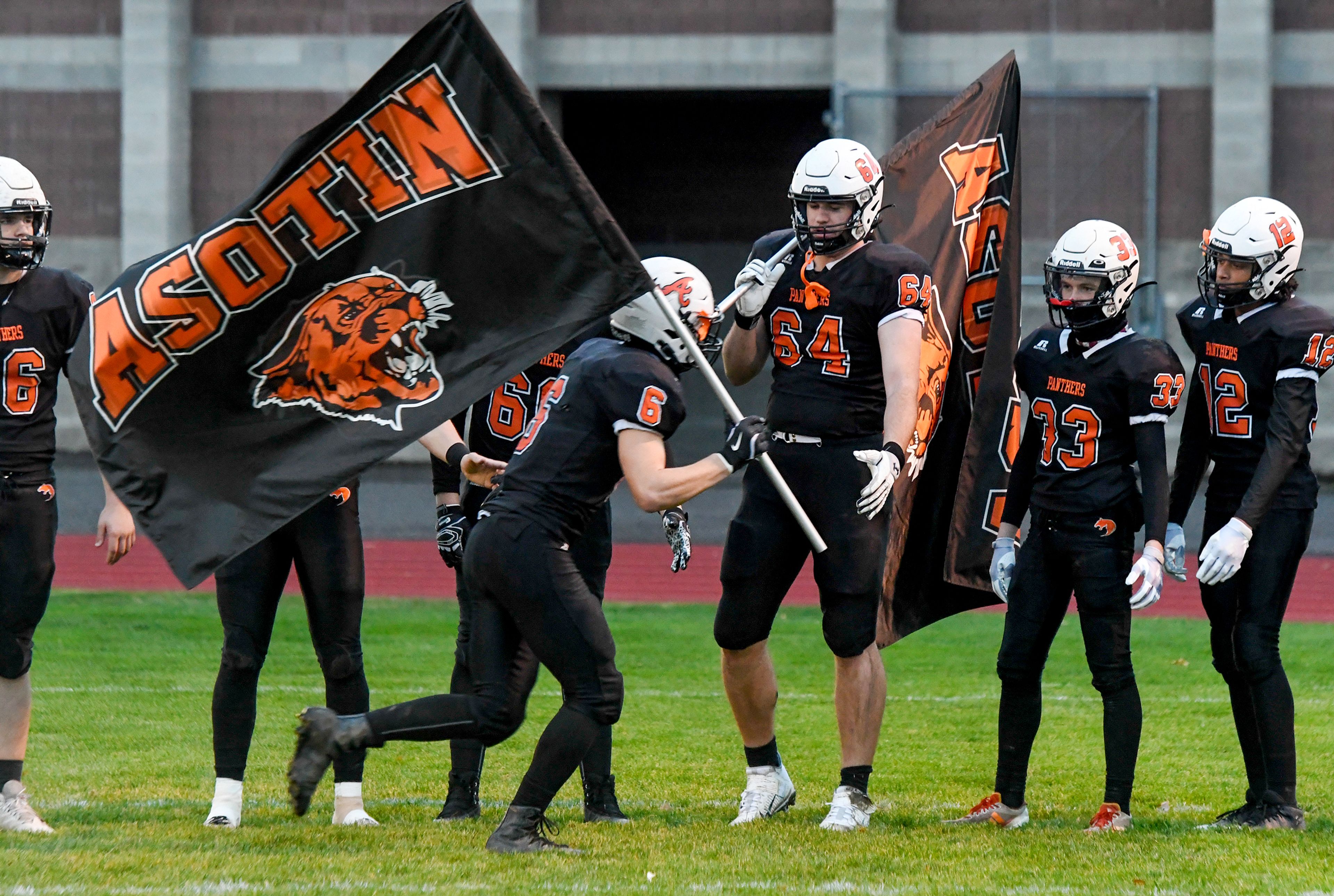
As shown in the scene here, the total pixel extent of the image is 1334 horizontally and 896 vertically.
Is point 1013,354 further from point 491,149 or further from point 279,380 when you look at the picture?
point 279,380

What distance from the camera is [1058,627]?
580 centimetres

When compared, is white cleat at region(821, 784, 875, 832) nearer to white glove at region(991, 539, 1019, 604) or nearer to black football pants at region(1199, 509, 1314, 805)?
Result: white glove at region(991, 539, 1019, 604)

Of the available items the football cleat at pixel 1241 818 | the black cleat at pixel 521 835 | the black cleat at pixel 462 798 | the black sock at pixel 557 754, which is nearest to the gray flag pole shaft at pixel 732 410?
the black sock at pixel 557 754

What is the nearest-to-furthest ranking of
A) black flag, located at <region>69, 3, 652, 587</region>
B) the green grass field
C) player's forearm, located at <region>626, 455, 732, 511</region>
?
the green grass field, player's forearm, located at <region>626, 455, 732, 511</region>, black flag, located at <region>69, 3, 652, 587</region>

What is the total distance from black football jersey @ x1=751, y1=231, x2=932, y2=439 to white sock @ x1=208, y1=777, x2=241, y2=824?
2312mm

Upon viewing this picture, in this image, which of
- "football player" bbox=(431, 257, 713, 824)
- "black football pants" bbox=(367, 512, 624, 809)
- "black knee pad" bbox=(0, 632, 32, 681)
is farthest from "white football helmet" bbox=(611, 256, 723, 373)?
"black knee pad" bbox=(0, 632, 32, 681)

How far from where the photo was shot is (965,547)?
21.5 feet

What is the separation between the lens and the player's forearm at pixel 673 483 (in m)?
5.16

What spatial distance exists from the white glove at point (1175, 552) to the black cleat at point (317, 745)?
9.63ft

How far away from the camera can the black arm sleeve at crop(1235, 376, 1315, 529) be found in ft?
18.6

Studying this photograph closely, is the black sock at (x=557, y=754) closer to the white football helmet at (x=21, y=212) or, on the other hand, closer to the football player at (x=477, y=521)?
the football player at (x=477, y=521)

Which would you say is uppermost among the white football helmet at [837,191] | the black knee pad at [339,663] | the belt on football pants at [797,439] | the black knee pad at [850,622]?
the white football helmet at [837,191]

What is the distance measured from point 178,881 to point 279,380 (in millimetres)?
1707

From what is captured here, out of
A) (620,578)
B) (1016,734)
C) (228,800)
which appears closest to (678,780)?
(1016,734)
